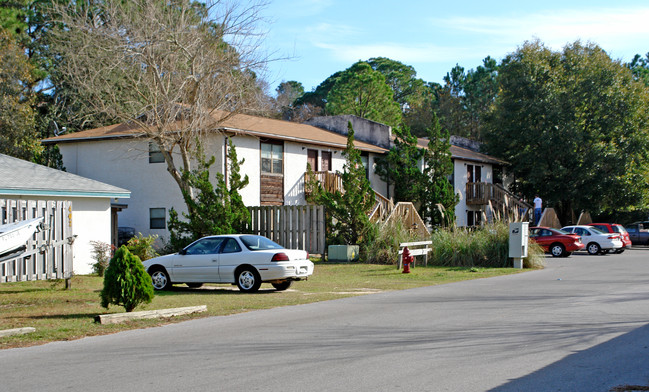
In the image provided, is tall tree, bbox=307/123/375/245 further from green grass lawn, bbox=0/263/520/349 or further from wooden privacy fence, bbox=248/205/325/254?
green grass lawn, bbox=0/263/520/349

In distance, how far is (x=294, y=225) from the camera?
28.2m

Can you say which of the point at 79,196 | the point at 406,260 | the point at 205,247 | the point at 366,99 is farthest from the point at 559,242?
the point at 366,99

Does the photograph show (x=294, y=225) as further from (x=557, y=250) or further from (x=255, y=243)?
(x=557, y=250)

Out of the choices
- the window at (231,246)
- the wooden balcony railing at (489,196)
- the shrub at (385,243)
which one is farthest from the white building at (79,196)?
the wooden balcony railing at (489,196)

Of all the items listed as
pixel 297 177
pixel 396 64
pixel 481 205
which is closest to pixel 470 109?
pixel 396 64

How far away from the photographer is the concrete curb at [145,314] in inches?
469

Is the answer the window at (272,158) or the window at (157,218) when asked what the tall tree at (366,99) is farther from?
the window at (157,218)

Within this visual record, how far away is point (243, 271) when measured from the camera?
669 inches

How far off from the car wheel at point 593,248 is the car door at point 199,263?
2215 centimetres

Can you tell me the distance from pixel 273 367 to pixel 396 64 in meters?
76.1

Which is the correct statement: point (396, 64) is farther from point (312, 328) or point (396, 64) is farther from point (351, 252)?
point (312, 328)

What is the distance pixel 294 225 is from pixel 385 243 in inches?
165

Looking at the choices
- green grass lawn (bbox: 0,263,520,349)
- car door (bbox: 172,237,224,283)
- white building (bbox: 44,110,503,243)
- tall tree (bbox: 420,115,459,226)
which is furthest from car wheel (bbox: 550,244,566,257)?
car door (bbox: 172,237,224,283)

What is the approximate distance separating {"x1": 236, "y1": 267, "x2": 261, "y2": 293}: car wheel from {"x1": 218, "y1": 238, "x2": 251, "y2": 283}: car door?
0.18 metres
